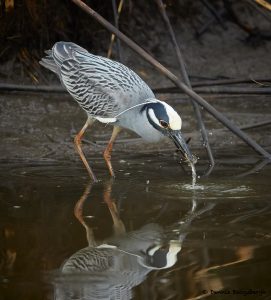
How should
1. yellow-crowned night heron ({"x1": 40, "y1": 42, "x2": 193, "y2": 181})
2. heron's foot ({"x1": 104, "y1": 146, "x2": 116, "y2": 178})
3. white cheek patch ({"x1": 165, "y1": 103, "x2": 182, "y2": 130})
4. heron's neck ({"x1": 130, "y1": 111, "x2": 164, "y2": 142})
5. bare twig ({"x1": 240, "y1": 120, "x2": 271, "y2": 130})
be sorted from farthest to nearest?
1. bare twig ({"x1": 240, "y1": 120, "x2": 271, "y2": 130})
2. heron's foot ({"x1": 104, "y1": 146, "x2": 116, "y2": 178})
3. heron's neck ({"x1": 130, "y1": 111, "x2": 164, "y2": 142})
4. yellow-crowned night heron ({"x1": 40, "y1": 42, "x2": 193, "y2": 181})
5. white cheek patch ({"x1": 165, "y1": 103, "x2": 182, "y2": 130})

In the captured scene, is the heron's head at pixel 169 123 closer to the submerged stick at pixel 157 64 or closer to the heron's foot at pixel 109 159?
the submerged stick at pixel 157 64

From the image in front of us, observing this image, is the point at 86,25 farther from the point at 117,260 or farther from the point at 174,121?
the point at 117,260

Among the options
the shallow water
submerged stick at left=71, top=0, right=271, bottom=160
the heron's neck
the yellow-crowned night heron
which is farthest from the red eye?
the shallow water

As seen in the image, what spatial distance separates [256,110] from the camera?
9.61m

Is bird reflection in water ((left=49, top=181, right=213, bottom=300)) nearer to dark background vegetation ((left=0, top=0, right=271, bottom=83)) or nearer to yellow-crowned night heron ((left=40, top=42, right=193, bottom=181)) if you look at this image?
yellow-crowned night heron ((left=40, top=42, right=193, bottom=181))

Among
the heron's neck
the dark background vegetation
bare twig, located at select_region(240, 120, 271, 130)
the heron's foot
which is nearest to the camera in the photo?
the heron's neck

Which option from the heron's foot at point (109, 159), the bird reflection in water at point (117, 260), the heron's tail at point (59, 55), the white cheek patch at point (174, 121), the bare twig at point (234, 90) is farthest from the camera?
the heron's tail at point (59, 55)

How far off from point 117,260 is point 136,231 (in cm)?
64

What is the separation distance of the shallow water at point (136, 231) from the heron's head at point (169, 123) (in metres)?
0.34

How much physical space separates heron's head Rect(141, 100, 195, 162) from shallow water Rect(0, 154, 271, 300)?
34 cm

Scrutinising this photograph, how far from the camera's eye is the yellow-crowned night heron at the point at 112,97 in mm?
6949

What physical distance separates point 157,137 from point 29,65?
127 inches

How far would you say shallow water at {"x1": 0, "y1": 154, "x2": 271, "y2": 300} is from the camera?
466 cm

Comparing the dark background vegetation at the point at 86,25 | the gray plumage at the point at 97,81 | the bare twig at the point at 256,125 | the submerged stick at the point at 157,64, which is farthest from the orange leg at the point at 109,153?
the dark background vegetation at the point at 86,25
